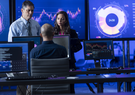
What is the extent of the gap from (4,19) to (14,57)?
2.58 metres

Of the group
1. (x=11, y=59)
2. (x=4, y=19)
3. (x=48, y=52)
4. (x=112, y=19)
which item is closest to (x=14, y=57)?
(x=11, y=59)

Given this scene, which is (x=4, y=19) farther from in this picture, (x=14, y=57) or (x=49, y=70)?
(x=49, y=70)

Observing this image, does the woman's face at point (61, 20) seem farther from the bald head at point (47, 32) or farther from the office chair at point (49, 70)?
the office chair at point (49, 70)

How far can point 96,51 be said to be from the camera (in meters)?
3.41

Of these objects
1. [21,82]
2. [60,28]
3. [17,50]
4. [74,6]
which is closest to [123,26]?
[74,6]

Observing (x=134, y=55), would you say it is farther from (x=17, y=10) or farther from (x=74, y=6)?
(x=17, y=10)

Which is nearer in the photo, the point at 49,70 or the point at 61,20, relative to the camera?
the point at 49,70

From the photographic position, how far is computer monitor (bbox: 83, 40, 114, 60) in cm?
340

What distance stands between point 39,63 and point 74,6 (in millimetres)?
2932

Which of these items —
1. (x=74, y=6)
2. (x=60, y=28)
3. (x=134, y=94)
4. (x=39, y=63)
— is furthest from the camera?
(x=74, y=6)

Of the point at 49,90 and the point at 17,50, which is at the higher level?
the point at 17,50

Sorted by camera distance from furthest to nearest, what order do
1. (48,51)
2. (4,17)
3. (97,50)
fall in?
1. (4,17)
2. (97,50)
3. (48,51)

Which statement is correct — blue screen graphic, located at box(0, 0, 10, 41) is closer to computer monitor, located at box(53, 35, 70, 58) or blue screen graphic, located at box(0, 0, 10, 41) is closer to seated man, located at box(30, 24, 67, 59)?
computer monitor, located at box(53, 35, 70, 58)

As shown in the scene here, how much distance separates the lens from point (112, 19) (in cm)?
457
